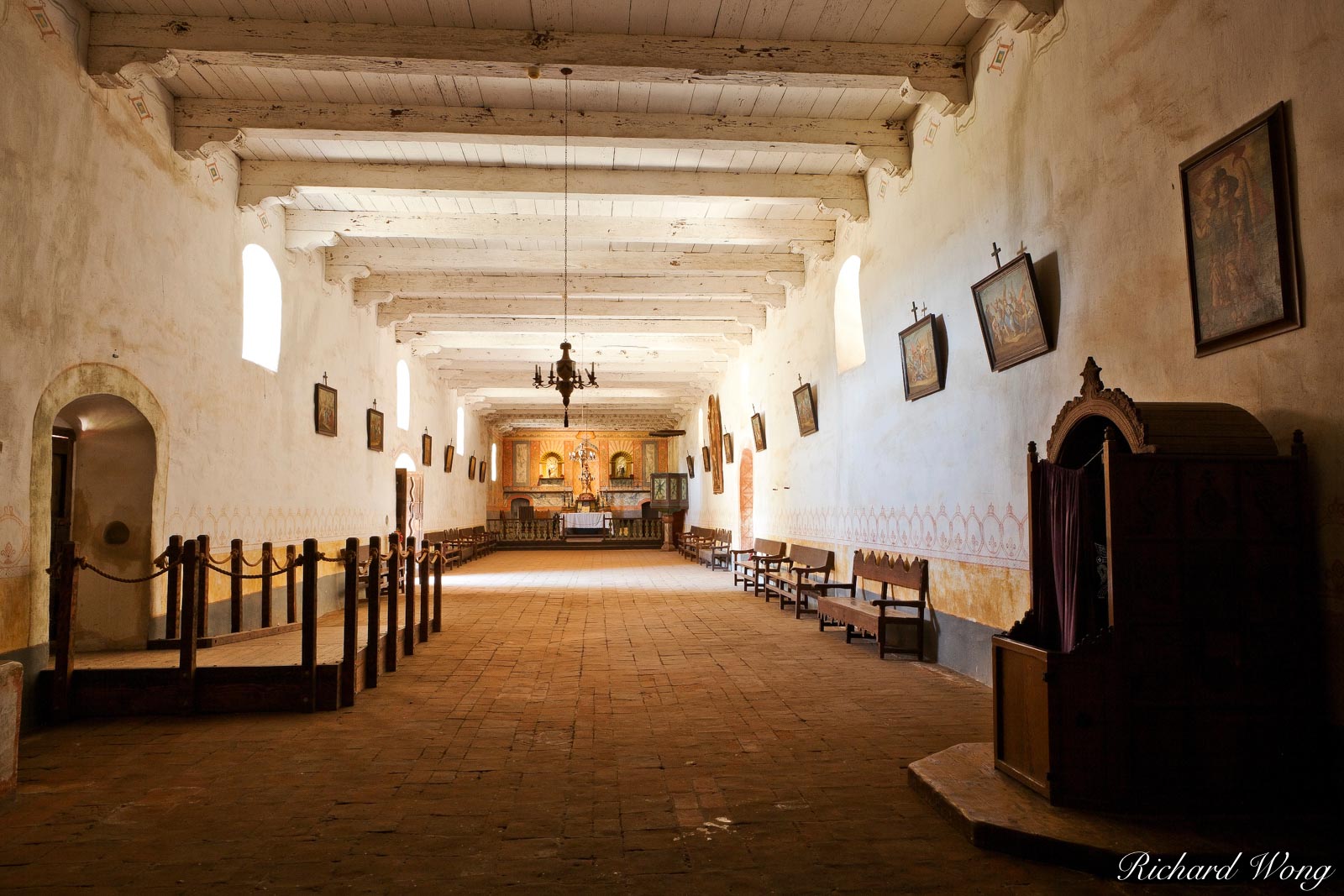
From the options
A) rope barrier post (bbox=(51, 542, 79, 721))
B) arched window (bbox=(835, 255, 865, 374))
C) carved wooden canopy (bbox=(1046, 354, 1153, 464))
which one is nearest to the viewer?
carved wooden canopy (bbox=(1046, 354, 1153, 464))

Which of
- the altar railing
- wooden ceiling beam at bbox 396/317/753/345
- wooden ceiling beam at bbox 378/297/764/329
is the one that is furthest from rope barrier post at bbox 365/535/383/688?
the altar railing

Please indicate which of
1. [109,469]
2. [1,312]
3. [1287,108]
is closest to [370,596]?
[109,469]

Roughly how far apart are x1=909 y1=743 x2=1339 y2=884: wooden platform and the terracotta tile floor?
0.09 metres

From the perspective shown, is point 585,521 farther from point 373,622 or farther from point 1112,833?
point 1112,833

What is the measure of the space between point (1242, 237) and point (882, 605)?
4453 mm

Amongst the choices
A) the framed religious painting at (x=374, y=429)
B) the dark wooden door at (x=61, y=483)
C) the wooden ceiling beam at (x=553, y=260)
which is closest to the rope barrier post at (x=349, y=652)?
the dark wooden door at (x=61, y=483)

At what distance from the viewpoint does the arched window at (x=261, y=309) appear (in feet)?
30.0

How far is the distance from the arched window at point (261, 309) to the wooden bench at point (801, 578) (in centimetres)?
665

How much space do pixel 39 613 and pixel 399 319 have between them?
29.4 feet

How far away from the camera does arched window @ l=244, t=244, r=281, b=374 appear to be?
30.0ft

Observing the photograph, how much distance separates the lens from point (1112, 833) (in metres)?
3.29

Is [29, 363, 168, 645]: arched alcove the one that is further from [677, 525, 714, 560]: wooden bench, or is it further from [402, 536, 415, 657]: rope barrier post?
[677, 525, 714, 560]: wooden bench

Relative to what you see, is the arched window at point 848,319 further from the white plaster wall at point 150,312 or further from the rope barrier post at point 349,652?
the white plaster wall at point 150,312

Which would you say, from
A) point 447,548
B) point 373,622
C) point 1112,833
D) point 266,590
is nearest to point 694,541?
point 447,548
